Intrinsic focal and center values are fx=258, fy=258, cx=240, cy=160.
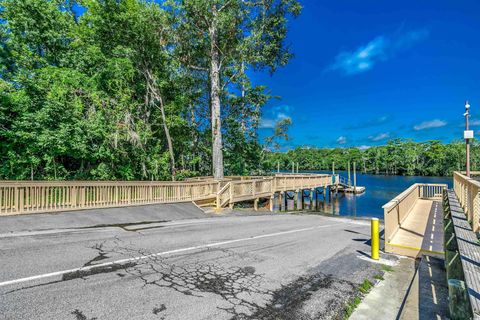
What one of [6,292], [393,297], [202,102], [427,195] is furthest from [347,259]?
[202,102]

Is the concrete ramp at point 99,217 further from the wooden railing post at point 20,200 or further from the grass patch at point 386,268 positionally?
the grass patch at point 386,268

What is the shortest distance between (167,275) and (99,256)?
5.90ft

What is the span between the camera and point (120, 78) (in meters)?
16.2

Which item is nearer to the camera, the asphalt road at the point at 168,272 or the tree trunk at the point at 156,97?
the asphalt road at the point at 168,272

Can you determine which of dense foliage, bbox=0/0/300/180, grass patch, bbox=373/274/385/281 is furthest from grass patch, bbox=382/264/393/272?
dense foliage, bbox=0/0/300/180

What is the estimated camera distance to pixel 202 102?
22594 mm

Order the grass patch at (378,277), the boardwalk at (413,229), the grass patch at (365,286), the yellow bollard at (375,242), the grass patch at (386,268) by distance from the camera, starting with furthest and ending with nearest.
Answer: the boardwalk at (413,229), the yellow bollard at (375,242), the grass patch at (386,268), the grass patch at (378,277), the grass patch at (365,286)

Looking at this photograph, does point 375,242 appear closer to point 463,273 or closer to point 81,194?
point 463,273

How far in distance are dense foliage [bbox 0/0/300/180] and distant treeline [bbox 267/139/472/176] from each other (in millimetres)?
44689

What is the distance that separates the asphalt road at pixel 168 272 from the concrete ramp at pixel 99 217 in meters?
0.08

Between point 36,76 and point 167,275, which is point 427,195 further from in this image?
point 36,76

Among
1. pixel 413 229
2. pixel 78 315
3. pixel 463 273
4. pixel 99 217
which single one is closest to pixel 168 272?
pixel 78 315

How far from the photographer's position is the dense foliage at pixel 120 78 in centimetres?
1288

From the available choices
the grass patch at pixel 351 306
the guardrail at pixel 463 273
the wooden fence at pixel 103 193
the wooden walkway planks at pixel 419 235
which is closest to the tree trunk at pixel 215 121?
the wooden fence at pixel 103 193
